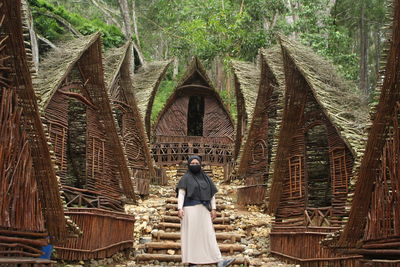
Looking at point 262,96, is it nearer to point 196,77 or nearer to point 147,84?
point 147,84

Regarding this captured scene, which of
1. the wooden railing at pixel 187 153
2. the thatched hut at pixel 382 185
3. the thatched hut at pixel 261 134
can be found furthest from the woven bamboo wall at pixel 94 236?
the wooden railing at pixel 187 153

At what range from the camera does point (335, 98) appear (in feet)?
31.6

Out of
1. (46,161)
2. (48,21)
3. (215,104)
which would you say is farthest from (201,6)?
(46,161)

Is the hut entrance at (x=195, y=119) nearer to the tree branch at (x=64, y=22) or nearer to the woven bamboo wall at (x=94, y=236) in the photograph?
the tree branch at (x=64, y=22)

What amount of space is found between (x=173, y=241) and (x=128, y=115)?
5.20 m

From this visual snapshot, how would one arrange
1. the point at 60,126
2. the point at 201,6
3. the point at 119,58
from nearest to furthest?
the point at 60,126
the point at 119,58
the point at 201,6

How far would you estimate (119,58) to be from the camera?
14.4 m

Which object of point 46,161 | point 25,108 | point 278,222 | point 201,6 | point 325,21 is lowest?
point 278,222

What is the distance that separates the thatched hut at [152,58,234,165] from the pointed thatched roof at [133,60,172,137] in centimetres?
202

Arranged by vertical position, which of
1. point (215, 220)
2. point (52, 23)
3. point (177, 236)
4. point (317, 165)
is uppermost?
point (52, 23)

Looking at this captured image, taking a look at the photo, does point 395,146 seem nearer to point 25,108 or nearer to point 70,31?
point 25,108

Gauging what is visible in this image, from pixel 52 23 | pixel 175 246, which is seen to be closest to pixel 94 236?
pixel 175 246

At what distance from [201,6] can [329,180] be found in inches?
694

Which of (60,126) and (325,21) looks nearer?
(60,126)
